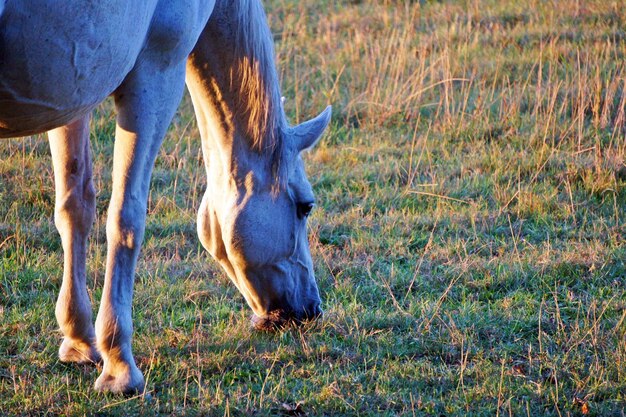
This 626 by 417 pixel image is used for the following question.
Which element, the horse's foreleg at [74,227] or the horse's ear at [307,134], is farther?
the horse's ear at [307,134]

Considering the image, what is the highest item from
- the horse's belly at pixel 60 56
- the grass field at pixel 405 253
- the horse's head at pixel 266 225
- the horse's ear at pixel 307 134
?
the horse's belly at pixel 60 56

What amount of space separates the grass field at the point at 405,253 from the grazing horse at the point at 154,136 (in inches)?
11.1

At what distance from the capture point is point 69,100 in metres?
2.78

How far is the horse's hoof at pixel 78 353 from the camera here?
3.61 m

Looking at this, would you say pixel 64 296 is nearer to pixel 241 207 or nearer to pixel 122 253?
pixel 122 253

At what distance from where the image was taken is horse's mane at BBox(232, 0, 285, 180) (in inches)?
137

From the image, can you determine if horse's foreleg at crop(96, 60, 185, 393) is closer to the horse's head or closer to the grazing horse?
the grazing horse

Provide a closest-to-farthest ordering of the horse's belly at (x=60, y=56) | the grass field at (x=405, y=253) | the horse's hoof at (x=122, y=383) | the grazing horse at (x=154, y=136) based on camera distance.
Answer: the horse's belly at (x=60, y=56) < the grazing horse at (x=154, y=136) < the horse's hoof at (x=122, y=383) < the grass field at (x=405, y=253)

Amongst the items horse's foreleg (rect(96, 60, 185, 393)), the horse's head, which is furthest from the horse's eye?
horse's foreleg (rect(96, 60, 185, 393))

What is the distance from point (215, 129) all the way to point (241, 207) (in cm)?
35

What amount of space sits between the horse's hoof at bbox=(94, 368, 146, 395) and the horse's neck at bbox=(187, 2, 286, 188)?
3.07 ft

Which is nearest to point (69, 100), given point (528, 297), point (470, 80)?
point (528, 297)

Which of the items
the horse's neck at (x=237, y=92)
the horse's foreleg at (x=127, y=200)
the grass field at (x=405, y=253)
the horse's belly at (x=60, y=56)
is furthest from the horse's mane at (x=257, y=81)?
the grass field at (x=405, y=253)

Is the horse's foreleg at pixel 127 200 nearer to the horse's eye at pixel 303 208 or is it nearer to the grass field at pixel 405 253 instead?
the grass field at pixel 405 253
